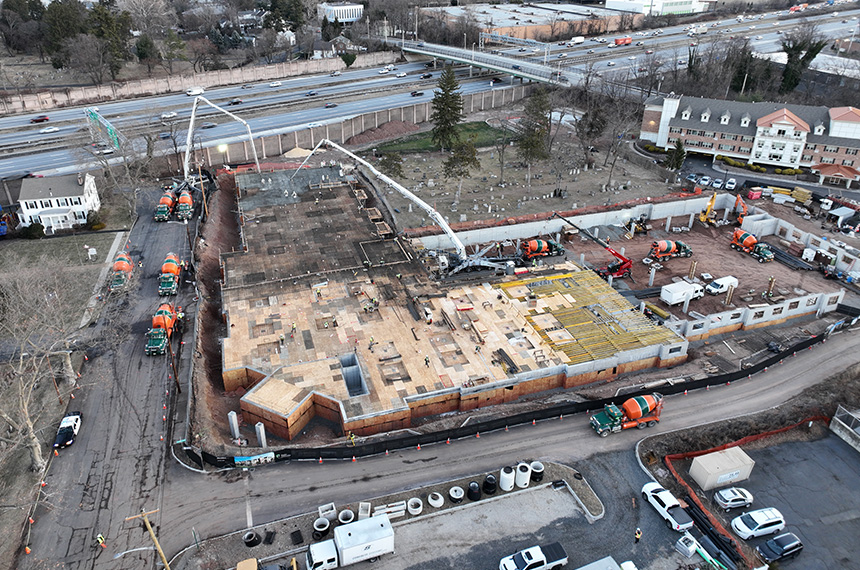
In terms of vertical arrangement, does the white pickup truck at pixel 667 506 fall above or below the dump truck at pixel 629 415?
below

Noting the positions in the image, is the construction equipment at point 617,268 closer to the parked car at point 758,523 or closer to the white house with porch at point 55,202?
the parked car at point 758,523

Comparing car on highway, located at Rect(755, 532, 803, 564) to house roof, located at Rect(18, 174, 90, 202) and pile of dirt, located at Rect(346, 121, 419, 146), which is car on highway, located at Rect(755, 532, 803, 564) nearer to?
house roof, located at Rect(18, 174, 90, 202)

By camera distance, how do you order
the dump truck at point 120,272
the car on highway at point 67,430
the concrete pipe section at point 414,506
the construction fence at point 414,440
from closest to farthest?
the concrete pipe section at point 414,506
the construction fence at point 414,440
the car on highway at point 67,430
the dump truck at point 120,272

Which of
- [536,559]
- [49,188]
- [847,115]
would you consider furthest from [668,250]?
[49,188]

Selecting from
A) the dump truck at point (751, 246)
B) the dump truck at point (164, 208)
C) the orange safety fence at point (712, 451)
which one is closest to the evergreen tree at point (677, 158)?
the dump truck at point (751, 246)

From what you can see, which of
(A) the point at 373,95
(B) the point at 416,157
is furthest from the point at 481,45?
(B) the point at 416,157

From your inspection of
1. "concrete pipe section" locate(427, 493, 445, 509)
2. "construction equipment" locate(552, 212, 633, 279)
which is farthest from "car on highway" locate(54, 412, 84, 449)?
"construction equipment" locate(552, 212, 633, 279)

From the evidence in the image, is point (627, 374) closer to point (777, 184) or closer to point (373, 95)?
point (777, 184)
